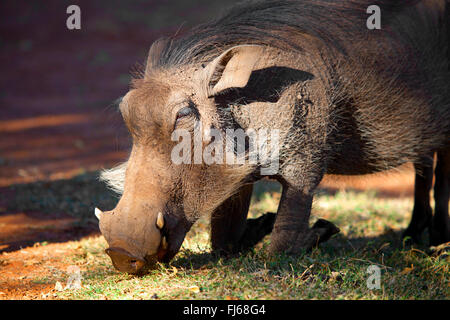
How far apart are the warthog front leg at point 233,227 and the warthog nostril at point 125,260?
0.81 meters

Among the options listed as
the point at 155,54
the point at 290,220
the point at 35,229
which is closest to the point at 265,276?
the point at 290,220

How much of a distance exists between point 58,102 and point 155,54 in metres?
8.63

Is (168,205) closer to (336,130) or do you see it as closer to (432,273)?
(336,130)

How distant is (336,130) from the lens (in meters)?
3.28

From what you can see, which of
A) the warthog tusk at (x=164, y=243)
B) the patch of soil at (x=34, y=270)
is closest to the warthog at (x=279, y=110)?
the warthog tusk at (x=164, y=243)

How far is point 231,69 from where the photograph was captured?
2953 millimetres

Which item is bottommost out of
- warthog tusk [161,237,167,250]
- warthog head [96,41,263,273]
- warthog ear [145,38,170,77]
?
warthog tusk [161,237,167,250]

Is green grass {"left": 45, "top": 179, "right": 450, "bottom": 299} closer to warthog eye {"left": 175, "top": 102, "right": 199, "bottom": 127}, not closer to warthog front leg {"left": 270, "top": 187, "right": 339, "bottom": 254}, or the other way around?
warthog front leg {"left": 270, "top": 187, "right": 339, "bottom": 254}

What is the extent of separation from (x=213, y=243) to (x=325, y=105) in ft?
3.62

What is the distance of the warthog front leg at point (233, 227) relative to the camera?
3478 millimetres

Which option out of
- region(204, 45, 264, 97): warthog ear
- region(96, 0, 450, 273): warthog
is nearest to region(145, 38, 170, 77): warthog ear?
region(96, 0, 450, 273): warthog

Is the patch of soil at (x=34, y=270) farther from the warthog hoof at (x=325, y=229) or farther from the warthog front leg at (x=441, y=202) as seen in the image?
the warthog front leg at (x=441, y=202)

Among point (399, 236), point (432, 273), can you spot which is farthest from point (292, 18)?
point (399, 236)

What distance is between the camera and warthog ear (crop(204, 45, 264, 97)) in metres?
2.93
